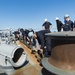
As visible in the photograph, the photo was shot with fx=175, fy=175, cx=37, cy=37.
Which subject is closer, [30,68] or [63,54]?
[63,54]

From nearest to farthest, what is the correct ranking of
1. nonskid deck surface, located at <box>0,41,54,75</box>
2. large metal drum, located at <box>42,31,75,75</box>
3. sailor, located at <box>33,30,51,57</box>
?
large metal drum, located at <box>42,31,75,75</box> → nonskid deck surface, located at <box>0,41,54,75</box> → sailor, located at <box>33,30,51,57</box>

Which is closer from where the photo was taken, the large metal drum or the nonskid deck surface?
the large metal drum

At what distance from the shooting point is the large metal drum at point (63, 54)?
6.50ft

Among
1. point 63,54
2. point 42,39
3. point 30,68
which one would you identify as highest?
point 63,54

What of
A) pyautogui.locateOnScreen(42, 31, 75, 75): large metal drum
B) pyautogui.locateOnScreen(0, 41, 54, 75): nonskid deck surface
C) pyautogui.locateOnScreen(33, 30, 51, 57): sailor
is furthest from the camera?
pyautogui.locateOnScreen(33, 30, 51, 57): sailor

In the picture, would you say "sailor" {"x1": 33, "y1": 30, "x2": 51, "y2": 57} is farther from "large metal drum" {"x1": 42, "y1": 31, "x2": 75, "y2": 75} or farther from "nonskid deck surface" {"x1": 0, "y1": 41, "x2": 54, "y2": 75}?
"large metal drum" {"x1": 42, "y1": 31, "x2": 75, "y2": 75}

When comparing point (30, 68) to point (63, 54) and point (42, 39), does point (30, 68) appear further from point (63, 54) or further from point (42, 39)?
point (63, 54)

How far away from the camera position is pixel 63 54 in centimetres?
204

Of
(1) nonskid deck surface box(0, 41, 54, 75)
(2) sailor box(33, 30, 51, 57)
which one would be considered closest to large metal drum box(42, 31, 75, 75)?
(1) nonskid deck surface box(0, 41, 54, 75)

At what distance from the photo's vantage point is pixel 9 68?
15.5ft

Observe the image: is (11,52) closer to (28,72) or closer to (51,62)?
(28,72)

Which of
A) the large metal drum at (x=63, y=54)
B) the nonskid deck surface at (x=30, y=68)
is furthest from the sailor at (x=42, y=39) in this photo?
the large metal drum at (x=63, y=54)

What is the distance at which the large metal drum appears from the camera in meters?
1.98

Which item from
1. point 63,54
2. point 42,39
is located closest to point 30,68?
point 42,39
